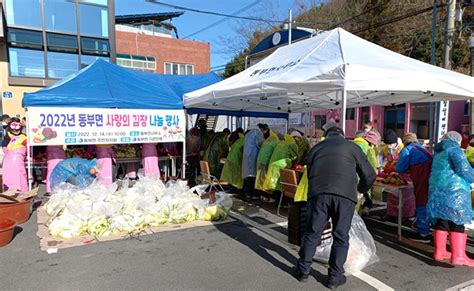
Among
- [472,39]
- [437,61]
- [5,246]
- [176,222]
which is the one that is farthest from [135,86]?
[437,61]

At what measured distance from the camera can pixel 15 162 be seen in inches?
261

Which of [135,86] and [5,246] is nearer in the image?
[5,246]

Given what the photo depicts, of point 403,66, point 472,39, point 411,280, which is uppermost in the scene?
point 472,39

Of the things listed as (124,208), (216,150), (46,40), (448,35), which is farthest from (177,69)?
(124,208)

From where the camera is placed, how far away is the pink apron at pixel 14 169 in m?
6.61

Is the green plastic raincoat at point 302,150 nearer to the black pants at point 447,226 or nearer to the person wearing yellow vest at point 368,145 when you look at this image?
A: the person wearing yellow vest at point 368,145

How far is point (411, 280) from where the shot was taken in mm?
3574

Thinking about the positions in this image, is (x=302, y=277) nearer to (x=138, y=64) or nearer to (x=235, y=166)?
(x=235, y=166)

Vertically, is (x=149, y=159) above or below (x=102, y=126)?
below

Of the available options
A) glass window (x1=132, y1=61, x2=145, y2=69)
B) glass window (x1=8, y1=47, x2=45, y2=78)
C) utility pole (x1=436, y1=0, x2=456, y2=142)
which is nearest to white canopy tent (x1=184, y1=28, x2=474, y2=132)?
utility pole (x1=436, y1=0, x2=456, y2=142)

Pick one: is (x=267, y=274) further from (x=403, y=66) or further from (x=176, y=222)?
(x=403, y=66)

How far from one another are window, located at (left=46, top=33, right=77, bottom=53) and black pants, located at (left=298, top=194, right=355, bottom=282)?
15.0 m

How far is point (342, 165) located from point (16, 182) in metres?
6.54

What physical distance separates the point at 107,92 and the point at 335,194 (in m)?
5.83
